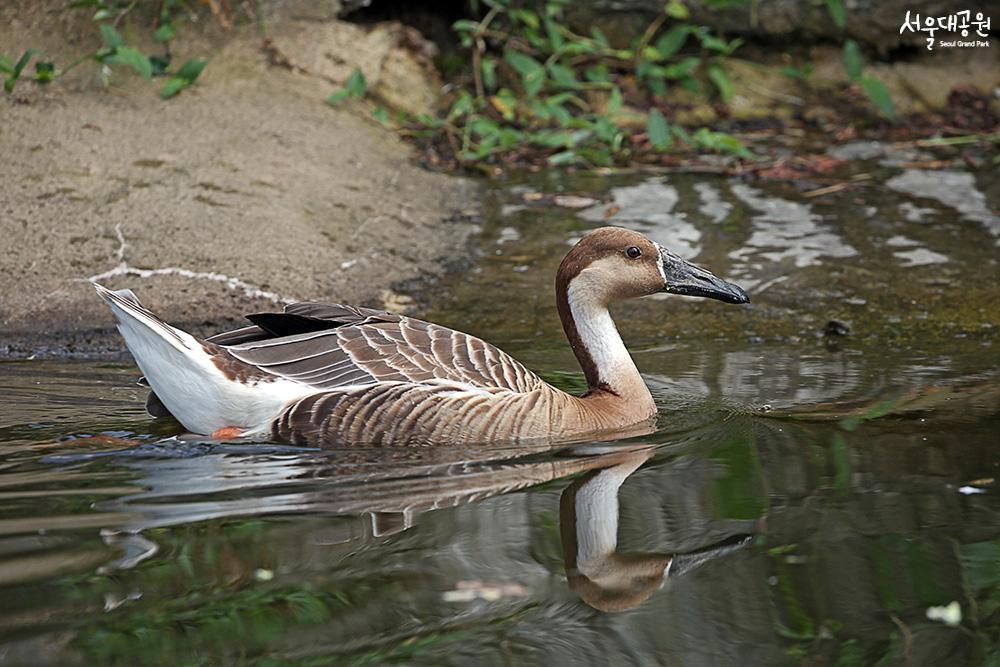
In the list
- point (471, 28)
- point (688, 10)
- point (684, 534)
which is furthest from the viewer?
point (688, 10)

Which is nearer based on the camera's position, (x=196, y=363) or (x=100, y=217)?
(x=196, y=363)

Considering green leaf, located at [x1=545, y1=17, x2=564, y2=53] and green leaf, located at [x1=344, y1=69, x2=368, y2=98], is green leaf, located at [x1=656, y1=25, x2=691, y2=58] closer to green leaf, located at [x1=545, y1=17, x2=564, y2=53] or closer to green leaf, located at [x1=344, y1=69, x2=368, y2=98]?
green leaf, located at [x1=545, y1=17, x2=564, y2=53]

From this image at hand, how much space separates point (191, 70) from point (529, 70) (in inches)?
103

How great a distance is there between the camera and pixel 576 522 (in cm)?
441

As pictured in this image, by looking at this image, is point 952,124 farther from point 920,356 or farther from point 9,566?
point 9,566

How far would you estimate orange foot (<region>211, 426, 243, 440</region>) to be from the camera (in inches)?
209

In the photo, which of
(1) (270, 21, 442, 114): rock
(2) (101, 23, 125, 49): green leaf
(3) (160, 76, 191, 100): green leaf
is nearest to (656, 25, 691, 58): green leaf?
(1) (270, 21, 442, 114): rock

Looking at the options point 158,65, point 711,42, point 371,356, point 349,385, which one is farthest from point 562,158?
point 349,385

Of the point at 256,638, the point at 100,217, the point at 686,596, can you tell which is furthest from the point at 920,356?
the point at 100,217

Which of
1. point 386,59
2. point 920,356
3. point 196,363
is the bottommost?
point 920,356

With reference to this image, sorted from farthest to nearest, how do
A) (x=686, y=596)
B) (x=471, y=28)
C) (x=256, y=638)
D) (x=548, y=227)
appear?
(x=471, y=28) < (x=548, y=227) < (x=686, y=596) < (x=256, y=638)

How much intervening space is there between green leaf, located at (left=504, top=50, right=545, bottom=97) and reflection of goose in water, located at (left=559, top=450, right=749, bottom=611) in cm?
565

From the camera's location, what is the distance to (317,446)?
208 inches

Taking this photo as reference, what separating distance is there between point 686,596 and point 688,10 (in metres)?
8.00
